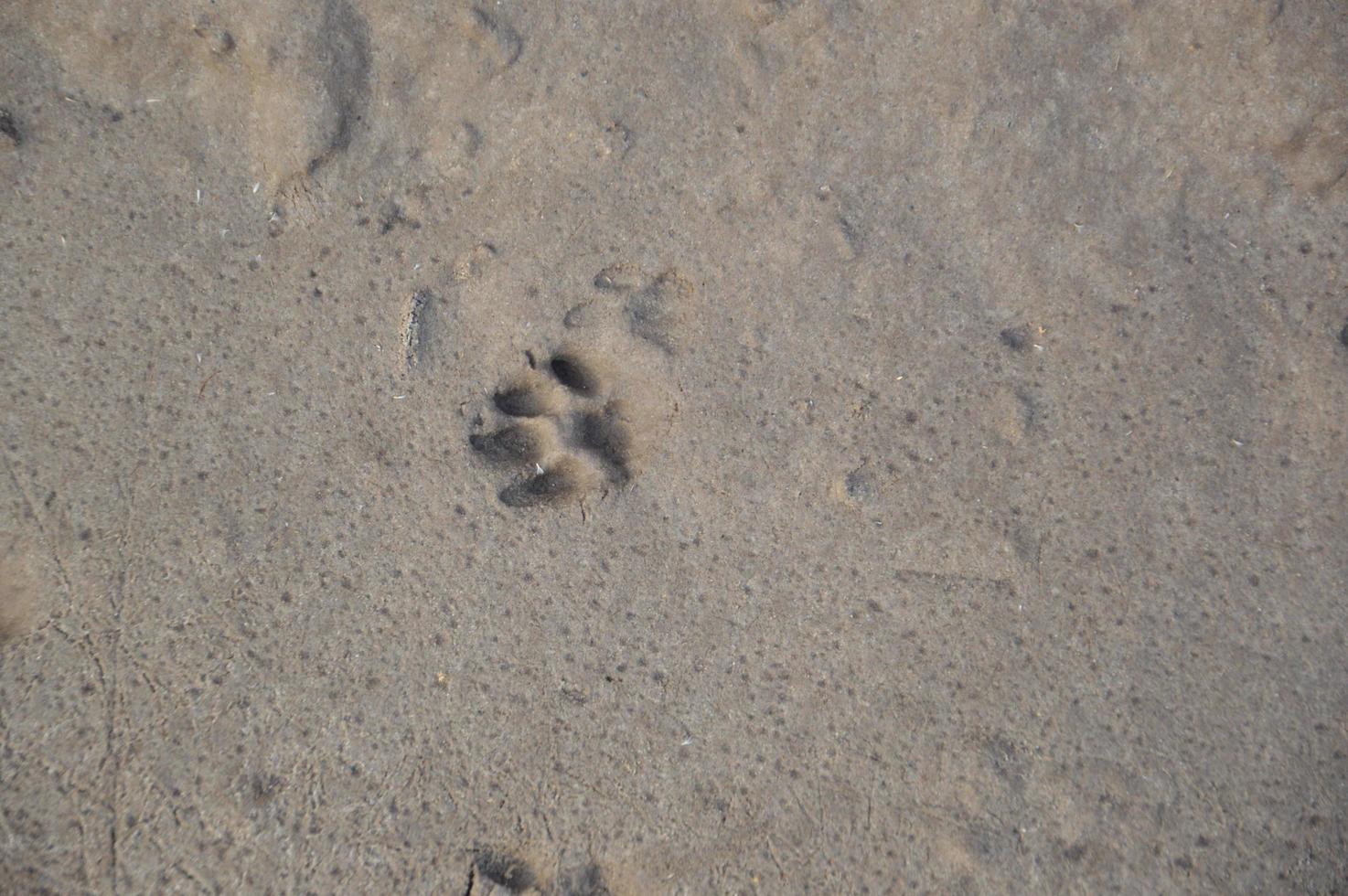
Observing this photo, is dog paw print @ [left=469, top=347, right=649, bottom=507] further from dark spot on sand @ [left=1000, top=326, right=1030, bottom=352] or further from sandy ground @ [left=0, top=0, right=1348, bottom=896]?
dark spot on sand @ [left=1000, top=326, right=1030, bottom=352]

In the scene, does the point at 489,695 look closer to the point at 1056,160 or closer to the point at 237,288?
the point at 237,288

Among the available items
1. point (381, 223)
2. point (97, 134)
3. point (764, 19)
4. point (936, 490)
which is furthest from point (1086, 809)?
point (97, 134)

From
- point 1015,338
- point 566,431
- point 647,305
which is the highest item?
point 1015,338

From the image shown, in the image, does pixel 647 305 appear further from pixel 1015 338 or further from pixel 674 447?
pixel 1015 338

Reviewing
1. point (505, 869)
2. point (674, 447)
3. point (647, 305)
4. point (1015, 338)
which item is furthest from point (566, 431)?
point (1015, 338)

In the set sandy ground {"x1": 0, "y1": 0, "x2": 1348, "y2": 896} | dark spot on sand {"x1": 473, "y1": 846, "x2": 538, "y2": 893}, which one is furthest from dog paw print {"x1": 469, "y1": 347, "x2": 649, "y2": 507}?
dark spot on sand {"x1": 473, "y1": 846, "x2": 538, "y2": 893}

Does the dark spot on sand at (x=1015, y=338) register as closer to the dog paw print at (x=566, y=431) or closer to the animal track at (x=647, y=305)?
the animal track at (x=647, y=305)
